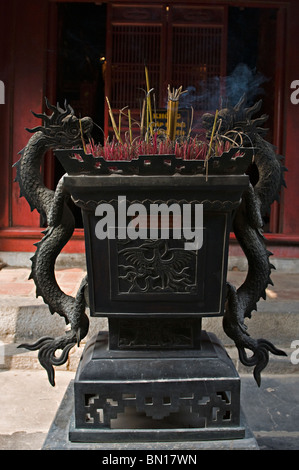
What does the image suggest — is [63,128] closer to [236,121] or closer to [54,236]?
[54,236]

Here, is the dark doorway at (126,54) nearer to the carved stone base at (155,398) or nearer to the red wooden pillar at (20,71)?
the red wooden pillar at (20,71)

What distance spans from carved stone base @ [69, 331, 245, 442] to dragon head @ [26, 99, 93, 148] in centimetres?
88

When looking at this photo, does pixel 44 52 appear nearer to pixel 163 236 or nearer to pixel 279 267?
pixel 279 267

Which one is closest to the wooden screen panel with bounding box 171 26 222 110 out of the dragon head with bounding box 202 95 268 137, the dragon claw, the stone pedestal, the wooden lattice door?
the wooden lattice door

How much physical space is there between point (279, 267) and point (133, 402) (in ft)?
11.0

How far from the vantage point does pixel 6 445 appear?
8.71 ft

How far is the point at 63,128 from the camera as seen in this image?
86.3 inches

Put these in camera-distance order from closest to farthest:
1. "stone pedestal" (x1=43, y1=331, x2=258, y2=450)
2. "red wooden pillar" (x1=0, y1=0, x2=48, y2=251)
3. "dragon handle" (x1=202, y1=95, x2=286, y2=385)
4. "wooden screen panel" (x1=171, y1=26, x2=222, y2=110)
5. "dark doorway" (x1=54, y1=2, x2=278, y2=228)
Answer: "stone pedestal" (x1=43, y1=331, x2=258, y2=450), "dragon handle" (x1=202, y1=95, x2=286, y2=385), "red wooden pillar" (x1=0, y1=0, x2=48, y2=251), "wooden screen panel" (x1=171, y1=26, x2=222, y2=110), "dark doorway" (x1=54, y1=2, x2=278, y2=228)

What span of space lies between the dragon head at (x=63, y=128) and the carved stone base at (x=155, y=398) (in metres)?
0.88

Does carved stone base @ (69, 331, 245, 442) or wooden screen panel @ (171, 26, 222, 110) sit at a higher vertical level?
wooden screen panel @ (171, 26, 222, 110)

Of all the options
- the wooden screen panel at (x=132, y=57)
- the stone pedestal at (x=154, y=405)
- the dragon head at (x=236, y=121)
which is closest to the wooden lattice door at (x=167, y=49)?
the wooden screen panel at (x=132, y=57)

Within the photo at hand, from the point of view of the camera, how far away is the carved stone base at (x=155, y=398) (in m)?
1.94

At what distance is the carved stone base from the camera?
194 centimetres

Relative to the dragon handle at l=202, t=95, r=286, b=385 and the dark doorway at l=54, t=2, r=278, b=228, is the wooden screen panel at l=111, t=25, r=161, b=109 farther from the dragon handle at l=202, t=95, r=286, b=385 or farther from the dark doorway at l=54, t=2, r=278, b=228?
the dragon handle at l=202, t=95, r=286, b=385
